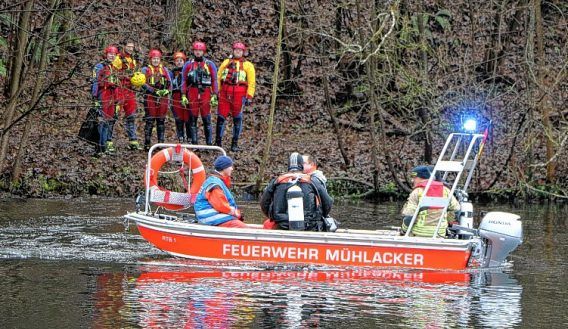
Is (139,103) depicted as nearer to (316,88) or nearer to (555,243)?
(316,88)

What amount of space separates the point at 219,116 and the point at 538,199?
7.41m

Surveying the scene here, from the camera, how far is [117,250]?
16.2m

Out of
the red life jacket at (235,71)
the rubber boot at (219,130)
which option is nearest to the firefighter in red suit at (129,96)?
the rubber boot at (219,130)

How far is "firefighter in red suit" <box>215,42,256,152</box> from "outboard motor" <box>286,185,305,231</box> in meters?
10.7

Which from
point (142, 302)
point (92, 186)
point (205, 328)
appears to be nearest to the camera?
point (205, 328)

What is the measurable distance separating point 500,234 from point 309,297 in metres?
3.48

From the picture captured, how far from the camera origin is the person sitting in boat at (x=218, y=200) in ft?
49.6

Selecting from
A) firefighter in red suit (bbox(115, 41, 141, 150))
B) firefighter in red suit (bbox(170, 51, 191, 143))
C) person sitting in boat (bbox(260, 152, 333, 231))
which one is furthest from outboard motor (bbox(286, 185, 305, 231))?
firefighter in red suit (bbox(170, 51, 191, 143))

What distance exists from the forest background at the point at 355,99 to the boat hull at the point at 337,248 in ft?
17.2

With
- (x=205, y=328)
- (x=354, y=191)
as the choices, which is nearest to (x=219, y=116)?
(x=354, y=191)

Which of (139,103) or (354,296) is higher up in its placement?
(139,103)

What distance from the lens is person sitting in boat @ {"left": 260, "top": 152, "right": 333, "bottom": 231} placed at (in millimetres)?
14836

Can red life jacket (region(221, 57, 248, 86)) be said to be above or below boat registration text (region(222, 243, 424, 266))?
above

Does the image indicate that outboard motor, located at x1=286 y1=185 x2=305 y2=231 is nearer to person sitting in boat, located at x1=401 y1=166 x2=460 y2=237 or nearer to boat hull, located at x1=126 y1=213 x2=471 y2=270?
boat hull, located at x1=126 y1=213 x2=471 y2=270
